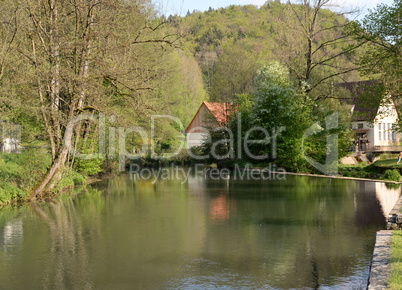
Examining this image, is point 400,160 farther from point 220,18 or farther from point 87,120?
point 220,18

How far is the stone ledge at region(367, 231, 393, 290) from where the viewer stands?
20.1 ft

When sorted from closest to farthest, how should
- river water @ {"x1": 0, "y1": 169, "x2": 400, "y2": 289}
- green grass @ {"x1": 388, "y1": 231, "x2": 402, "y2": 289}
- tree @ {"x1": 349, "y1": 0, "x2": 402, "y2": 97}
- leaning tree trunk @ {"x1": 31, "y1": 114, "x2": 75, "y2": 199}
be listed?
green grass @ {"x1": 388, "y1": 231, "x2": 402, "y2": 289} → river water @ {"x1": 0, "y1": 169, "x2": 400, "y2": 289} → leaning tree trunk @ {"x1": 31, "y1": 114, "x2": 75, "y2": 199} → tree @ {"x1": 349, "y1": 0, "x2": 402, "y2": 97}

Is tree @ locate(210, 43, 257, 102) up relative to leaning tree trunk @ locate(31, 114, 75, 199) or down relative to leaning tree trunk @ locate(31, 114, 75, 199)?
up

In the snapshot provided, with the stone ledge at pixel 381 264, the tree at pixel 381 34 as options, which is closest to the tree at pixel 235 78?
the tree at pixel 381 34

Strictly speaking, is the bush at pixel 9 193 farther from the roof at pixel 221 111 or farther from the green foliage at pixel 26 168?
the roof at pixel 221 111

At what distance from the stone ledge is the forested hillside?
40.0ft

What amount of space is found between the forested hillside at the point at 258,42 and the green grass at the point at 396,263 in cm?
1238

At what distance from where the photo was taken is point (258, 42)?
81.4 metres

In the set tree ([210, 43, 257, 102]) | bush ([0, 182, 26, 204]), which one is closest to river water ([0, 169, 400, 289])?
bush ([0, 182, 26, 204])

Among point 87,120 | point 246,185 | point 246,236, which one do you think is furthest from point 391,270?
point 87,120

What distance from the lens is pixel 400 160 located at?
29.2 m

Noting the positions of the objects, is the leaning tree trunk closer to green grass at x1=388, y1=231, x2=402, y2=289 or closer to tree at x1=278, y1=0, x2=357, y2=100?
green grass at x1=388, y1=231, x2=402, y2=289

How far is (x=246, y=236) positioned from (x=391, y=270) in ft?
14.1

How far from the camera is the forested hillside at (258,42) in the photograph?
32.5 meters
